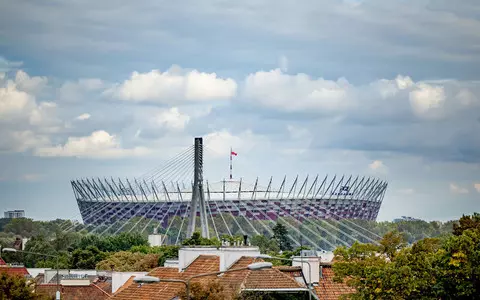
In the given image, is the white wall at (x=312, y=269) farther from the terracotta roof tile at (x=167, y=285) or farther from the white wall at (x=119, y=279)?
the white wall at (x=119, y=279)

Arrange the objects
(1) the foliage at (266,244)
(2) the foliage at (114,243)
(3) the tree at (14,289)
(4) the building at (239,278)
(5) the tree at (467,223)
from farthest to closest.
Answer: (1) the foliage at (266,244) → (2) the foliage at (114,243) → (5) the tree at (467,223) → (3) the tree at (14,289) → (4) the building at (239,278)

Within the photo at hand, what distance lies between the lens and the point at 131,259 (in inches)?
5212

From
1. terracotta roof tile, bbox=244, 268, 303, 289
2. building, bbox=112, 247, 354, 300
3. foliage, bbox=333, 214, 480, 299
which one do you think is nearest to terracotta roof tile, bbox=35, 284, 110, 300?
building, bbox=112, 247, 354, 300

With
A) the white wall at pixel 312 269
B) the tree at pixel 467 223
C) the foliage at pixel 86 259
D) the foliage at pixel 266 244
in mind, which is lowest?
the white wall at pixel 312 269

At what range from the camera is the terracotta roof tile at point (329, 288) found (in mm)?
67625

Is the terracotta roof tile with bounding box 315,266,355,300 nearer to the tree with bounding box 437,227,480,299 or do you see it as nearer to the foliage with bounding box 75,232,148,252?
the tree with bounding box 437,227,480,299

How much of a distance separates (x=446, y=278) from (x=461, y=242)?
5.61ft

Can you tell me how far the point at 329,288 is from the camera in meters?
69.0

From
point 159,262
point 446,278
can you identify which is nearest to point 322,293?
point 446,278

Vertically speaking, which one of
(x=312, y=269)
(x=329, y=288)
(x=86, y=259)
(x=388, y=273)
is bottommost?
(x=329, y=288)

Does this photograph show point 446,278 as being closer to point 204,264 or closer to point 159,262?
point 204,264

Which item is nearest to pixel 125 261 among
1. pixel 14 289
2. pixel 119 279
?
pixel 119 279

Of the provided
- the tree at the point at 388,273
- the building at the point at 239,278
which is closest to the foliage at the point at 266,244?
the building at the point at 239,278

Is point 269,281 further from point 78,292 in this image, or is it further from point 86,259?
point 86,259
